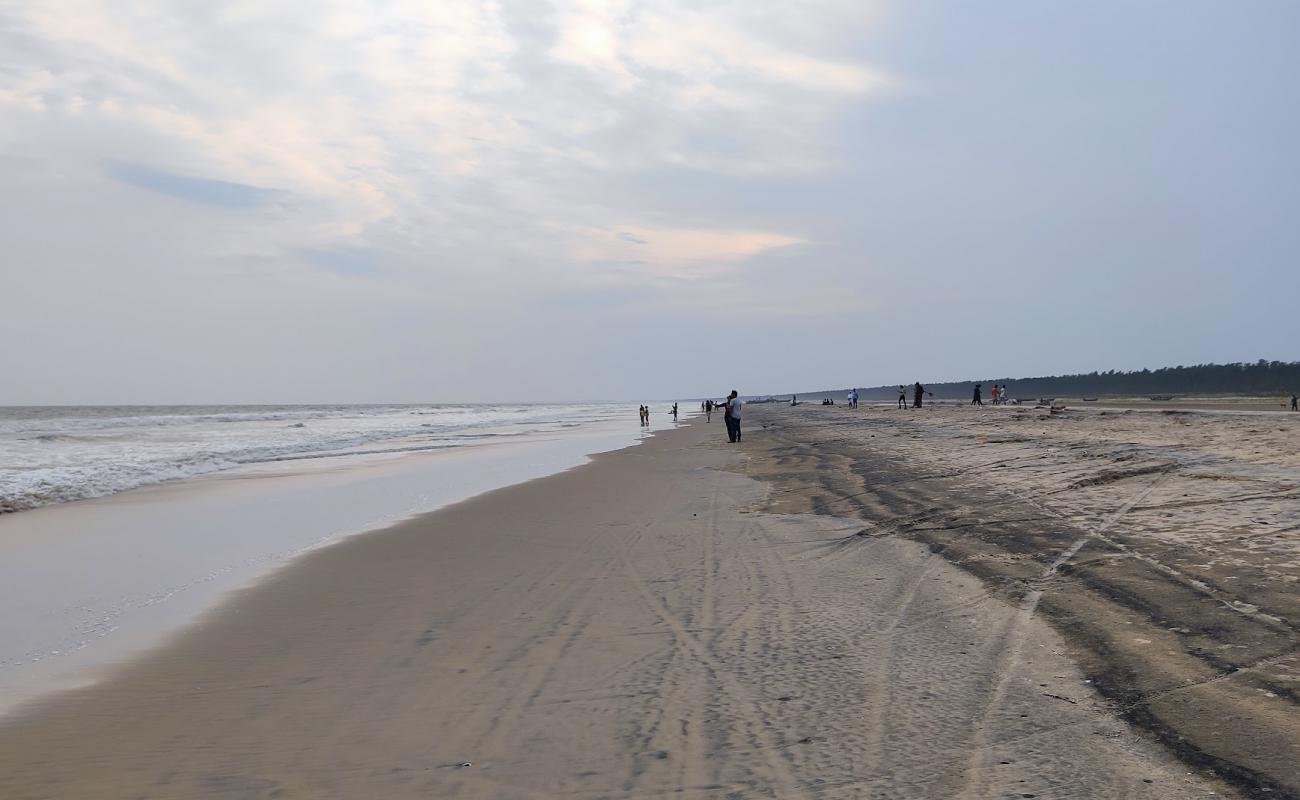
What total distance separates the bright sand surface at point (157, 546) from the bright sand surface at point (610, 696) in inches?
21.9

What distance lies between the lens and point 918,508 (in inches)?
440

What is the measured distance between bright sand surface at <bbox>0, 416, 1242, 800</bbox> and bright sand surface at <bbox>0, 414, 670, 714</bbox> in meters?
0.56

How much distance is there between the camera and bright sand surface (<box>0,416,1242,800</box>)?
364 cm

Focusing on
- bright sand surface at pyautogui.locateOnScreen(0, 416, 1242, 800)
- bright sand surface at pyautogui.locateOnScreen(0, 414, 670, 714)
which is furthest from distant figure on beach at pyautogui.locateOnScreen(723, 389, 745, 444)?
bright sand surface at pyautogui.locateOnScreen(0, 416, 1242, 800)

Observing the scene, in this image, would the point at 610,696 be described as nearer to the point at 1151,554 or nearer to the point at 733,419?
the point at 1151,554

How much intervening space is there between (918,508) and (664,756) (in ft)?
27.0

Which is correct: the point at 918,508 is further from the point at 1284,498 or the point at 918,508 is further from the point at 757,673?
the point at 757,673

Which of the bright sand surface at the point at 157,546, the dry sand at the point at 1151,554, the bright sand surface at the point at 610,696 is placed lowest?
the bright sand surface at the point at 157,546

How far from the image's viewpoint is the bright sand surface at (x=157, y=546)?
6297 mm

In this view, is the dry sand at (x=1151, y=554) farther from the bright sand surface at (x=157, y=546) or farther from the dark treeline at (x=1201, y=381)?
the dark treeline at (x=1201, y=381)

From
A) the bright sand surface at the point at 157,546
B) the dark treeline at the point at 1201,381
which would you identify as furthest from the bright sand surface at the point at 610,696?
the dark treeline at the point at 1201,381

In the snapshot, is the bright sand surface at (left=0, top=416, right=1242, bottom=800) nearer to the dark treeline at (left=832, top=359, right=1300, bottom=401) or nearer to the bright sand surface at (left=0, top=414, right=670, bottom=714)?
the bright sand surface at (left=0, top=414, right=670, bottom=714)

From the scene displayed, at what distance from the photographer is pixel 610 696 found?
468cm

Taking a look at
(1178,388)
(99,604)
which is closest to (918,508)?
(99,604)
